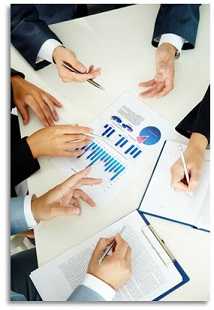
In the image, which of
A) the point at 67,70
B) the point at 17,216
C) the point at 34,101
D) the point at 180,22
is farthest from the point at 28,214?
the point at 180,22

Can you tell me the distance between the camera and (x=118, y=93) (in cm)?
114

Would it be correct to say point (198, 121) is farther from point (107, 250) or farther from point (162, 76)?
point (107, 250)

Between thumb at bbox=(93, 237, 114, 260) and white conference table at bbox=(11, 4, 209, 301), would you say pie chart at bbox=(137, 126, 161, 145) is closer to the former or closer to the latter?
white conference table at bbox=(11, 4, 209, 301)

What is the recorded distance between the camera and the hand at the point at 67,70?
3.84 ft

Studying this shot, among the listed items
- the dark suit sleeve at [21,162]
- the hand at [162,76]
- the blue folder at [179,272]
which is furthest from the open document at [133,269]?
the hand at [162,76]

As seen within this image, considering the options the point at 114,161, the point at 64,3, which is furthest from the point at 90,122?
the point at 64,3

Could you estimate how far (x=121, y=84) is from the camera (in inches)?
45.4

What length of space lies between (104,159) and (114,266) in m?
0.27

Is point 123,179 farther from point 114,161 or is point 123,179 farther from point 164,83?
point 164,83

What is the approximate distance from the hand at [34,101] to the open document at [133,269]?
0.35 metres

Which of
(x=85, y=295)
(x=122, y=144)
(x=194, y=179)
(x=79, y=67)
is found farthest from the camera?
(x=79, y=67)

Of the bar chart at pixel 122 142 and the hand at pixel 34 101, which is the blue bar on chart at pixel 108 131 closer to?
the bar chart at pixel 122 142

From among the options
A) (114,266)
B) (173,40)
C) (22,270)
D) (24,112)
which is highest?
(173,40)

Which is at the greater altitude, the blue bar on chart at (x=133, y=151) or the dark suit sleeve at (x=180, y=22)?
the dark suit sleeve at (x=180, y=22)
